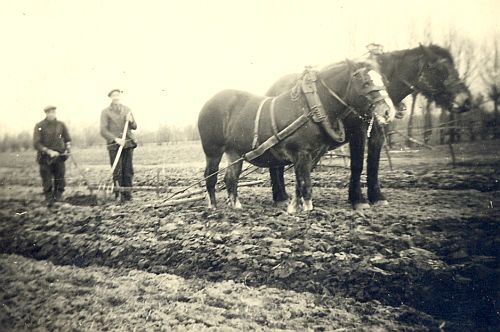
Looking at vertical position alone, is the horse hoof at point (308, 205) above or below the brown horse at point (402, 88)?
below

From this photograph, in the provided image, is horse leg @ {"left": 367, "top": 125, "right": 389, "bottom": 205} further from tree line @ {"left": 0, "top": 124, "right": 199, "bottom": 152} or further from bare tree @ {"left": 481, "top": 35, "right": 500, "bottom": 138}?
tree line @ {"left": 0, "top": 124, "right": 199, "bottom": 152}

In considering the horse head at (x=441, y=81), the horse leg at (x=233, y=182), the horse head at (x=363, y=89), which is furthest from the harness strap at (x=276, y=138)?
the horse head at (x=441, y=81)

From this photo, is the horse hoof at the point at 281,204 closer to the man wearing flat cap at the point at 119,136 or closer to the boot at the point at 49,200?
the man wearing flat cap at the point at 119,136

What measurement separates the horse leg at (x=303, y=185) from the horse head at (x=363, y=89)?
402 mm

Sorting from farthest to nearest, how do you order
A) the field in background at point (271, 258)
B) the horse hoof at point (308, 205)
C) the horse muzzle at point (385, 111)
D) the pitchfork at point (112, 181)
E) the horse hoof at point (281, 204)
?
the pitchfork at point (112, 181) → the horse hoof at point (281, 204) → the horse hoof at point (308, 205) → the horse muzzle at point (385, 111) → the field in background at point (271, 258)

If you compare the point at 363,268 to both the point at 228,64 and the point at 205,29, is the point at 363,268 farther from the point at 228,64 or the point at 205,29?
the point at 205,29

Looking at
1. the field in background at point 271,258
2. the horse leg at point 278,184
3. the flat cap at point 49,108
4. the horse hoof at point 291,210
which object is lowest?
the field in background at point 271,258

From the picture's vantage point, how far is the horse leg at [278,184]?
2.70 meters

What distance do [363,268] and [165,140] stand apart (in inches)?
60.1

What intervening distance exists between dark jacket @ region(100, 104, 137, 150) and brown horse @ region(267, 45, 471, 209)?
0.97 meters

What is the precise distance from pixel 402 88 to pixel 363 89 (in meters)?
0.21

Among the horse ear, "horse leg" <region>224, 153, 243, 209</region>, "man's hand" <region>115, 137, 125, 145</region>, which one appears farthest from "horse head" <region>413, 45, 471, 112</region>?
"man's hand" <region>115, 137, 125, 145</region>

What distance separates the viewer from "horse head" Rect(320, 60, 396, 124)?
2174 mm

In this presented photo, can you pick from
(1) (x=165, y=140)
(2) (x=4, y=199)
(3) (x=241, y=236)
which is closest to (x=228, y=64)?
(1) (x=165, y=140)
